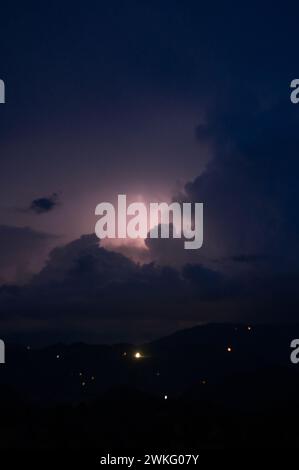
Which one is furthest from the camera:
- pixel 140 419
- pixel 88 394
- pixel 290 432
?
pixel 88 394

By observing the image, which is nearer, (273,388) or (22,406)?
(22,406)

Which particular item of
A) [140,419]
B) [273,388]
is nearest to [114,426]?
[140,419]

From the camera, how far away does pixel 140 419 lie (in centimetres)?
9494

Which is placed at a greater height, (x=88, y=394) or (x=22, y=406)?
(x=88, y=394)

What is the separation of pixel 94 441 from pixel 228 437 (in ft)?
61.0
